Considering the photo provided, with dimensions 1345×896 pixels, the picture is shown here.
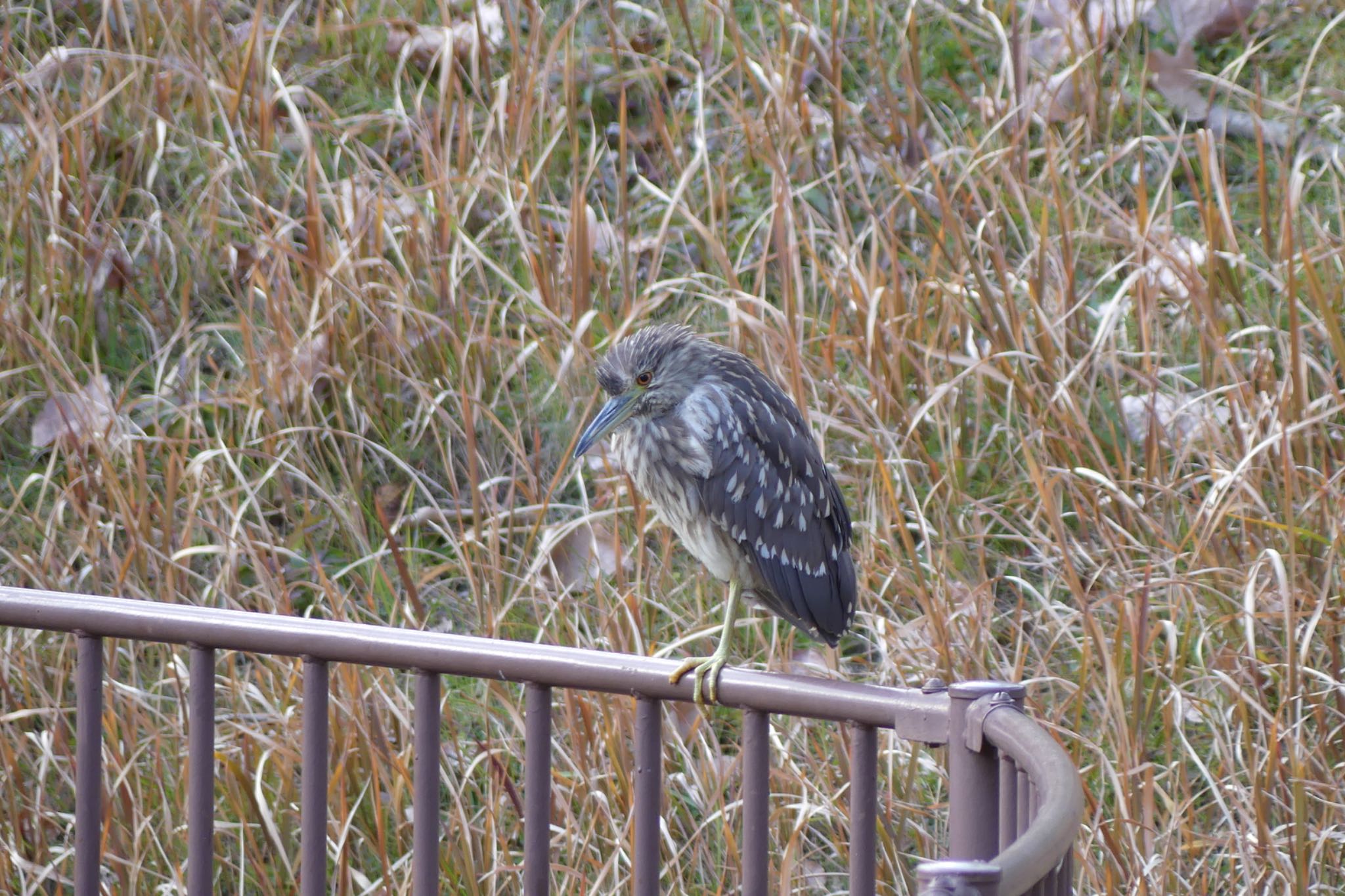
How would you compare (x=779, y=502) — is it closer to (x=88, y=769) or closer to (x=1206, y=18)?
(x=88, y=769)

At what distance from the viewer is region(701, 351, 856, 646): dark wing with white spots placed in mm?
2426

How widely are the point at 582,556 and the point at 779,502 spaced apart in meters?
1.11

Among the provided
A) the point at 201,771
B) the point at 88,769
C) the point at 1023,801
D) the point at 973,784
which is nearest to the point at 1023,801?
the point at 1023,801

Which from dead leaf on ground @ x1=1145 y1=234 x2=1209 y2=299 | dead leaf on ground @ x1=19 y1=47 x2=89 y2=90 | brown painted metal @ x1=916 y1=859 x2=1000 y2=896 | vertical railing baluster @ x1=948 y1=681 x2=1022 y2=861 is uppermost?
dead leaf on ground @ x1=19 y1=47 x2=89 y2=90

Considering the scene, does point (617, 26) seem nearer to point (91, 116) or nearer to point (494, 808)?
point (91, 116)

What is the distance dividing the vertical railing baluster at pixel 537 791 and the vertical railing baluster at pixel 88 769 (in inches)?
21.5

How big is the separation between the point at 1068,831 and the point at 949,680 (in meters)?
1.82

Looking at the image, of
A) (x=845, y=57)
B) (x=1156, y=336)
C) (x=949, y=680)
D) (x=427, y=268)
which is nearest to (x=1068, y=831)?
(x=949, y=680)

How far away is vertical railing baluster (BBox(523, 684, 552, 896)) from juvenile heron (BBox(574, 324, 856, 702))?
0.78 m

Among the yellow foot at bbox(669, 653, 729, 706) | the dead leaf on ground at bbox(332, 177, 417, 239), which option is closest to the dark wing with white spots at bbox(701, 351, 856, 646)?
the yellow foot at bbox(669, 653, 729, 706)

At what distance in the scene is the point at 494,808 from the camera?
2787 mm

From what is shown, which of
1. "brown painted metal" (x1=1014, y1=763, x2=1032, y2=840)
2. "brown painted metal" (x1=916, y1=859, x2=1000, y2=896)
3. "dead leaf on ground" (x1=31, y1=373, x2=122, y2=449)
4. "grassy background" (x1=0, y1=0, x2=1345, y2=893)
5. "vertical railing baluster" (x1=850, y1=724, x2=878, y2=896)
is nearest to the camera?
"brown painted metal" (x1=916, y1=859, x2=1000, y2=896)

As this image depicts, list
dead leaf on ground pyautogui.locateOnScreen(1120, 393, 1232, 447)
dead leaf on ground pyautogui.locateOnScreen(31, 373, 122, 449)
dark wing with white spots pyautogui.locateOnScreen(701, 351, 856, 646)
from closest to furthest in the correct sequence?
dark wing with white spots pyautogui.locateOnScreen(701, 351, 856, 646) → dead leaf on ground pyautogui.locateOnScreen(1120, 393, 1232, 447) → dead leaf on ground pyautogui.locateOnScreen(31, 373, 122, 449)

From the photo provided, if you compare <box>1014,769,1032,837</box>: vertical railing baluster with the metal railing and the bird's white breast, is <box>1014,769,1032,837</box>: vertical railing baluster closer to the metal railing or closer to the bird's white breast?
the metal railing
